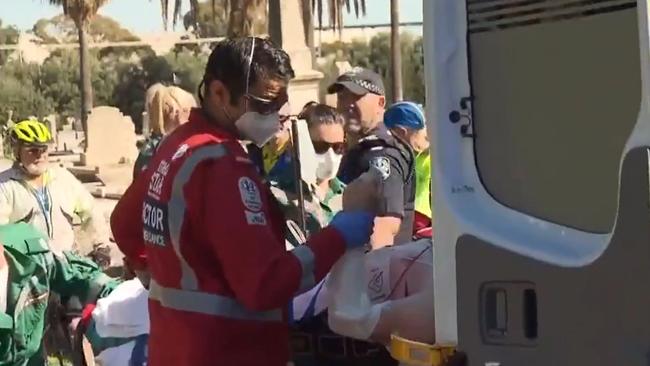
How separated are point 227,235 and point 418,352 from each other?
25.9 inches

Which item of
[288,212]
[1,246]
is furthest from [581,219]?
[1,246]

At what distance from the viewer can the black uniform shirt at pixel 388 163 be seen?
4855 millimetres

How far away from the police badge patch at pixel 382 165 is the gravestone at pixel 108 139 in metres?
16.8

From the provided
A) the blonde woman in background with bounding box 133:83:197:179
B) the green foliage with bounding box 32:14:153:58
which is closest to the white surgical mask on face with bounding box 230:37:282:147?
the blonde woman in background with bounding box 133:83:197:179

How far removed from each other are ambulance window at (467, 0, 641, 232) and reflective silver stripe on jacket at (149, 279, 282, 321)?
1.01 m

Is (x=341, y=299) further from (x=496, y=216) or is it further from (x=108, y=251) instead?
(x=108, y=251)

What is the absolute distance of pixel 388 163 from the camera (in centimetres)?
498

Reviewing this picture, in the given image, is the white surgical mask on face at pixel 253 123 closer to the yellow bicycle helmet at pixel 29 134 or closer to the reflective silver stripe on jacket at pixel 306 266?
the reflective silver stripe on jacket at pixel 306 266

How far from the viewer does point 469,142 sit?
10.8 ft

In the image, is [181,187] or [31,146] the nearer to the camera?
[181,187]

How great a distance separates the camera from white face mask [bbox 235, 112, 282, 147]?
4.02 meters

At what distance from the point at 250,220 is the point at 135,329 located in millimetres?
1710

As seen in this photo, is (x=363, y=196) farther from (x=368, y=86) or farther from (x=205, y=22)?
(x=205, y=22)

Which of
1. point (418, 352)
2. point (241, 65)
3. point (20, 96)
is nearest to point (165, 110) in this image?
point (241, 65)
